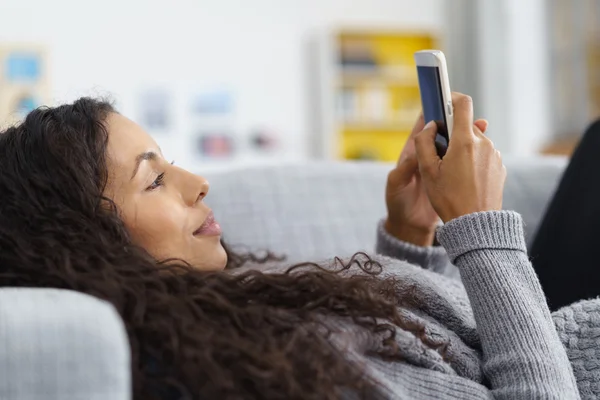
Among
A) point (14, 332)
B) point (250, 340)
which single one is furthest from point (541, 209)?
point (14, 332)

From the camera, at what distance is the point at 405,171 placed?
4.37 feet

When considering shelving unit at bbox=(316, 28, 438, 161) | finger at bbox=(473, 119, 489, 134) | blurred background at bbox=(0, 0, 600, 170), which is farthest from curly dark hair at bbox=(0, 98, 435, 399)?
shelving unit at bbox=(316, 28, 438, 161)

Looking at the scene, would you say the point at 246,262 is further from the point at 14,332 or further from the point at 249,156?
the point at 249,156

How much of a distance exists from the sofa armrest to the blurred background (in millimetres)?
4127

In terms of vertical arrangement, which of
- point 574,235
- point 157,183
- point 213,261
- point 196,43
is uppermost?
point 196,43

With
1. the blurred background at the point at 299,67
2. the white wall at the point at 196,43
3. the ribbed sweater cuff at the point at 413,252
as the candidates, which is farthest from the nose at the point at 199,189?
the white wall at the point at 196,43

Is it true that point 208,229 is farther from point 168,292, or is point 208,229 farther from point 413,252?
point 413,252

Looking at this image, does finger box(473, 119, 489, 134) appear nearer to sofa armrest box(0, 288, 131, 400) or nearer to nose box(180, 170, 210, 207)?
nose box(180, 170, 210, 207)

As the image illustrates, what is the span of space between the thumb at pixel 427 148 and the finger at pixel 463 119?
2.1 inches

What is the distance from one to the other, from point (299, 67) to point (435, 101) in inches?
166

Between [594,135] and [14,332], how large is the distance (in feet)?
3.99

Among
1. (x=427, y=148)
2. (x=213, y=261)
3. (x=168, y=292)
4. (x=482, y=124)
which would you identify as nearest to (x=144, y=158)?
(x=213, y=261)

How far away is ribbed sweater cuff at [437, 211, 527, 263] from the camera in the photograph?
98 cm

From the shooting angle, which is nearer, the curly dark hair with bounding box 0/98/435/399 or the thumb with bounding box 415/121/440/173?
the curly dark hair with bounding box 0/98/435/399
